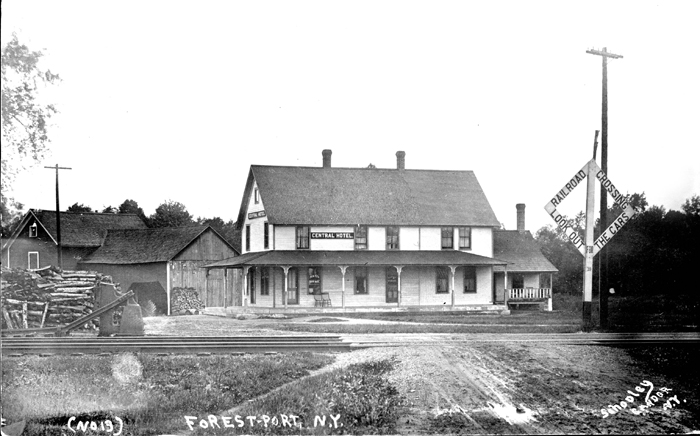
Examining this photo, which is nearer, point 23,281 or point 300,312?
point 23,281

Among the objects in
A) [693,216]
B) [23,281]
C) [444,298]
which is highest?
[693,216]

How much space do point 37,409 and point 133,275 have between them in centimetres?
2824

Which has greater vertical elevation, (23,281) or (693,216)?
(693,216)

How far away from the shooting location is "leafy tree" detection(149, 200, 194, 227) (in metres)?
40.8

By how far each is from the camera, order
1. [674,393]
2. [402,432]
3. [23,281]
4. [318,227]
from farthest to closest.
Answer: [318,227] < [23,281] < [674,393] < [402,432]

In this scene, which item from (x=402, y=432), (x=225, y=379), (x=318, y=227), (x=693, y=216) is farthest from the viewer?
A: (x=318, y=227)

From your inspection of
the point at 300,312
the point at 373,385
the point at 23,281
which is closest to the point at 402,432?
the point at 373,385

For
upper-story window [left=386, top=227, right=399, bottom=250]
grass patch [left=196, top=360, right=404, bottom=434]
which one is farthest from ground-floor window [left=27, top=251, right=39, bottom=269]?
upper-story window [left=386, top=227, right=399, bottom=250]

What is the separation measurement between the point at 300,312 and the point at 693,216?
1846 centimetres

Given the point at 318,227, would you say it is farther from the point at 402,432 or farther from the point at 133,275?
the point at 402,432

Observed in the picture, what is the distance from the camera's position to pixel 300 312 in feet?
91.4

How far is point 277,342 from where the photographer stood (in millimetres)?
13547

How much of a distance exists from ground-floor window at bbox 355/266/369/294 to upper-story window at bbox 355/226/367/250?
1.07m

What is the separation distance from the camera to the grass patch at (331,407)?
847 centimetres
